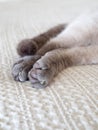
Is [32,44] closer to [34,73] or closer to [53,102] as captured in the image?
[34,73]

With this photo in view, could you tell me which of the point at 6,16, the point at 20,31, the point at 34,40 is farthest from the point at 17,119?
the point at 6,16

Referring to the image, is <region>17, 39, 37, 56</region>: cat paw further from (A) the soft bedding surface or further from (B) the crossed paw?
(B) the crossed paw

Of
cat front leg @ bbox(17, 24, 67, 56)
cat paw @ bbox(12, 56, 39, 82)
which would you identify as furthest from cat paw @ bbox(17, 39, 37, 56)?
cat paw @ bbox(12, 56, 39, 82)

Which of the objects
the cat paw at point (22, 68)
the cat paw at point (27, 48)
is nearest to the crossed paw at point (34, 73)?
the cat paw at point (22, 68)

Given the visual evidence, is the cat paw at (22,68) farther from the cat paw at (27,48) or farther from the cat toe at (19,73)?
the cat paw at (27,48)

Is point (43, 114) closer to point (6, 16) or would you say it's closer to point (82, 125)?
point (82, 125)

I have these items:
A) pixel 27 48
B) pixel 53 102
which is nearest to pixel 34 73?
pixel 53 102
